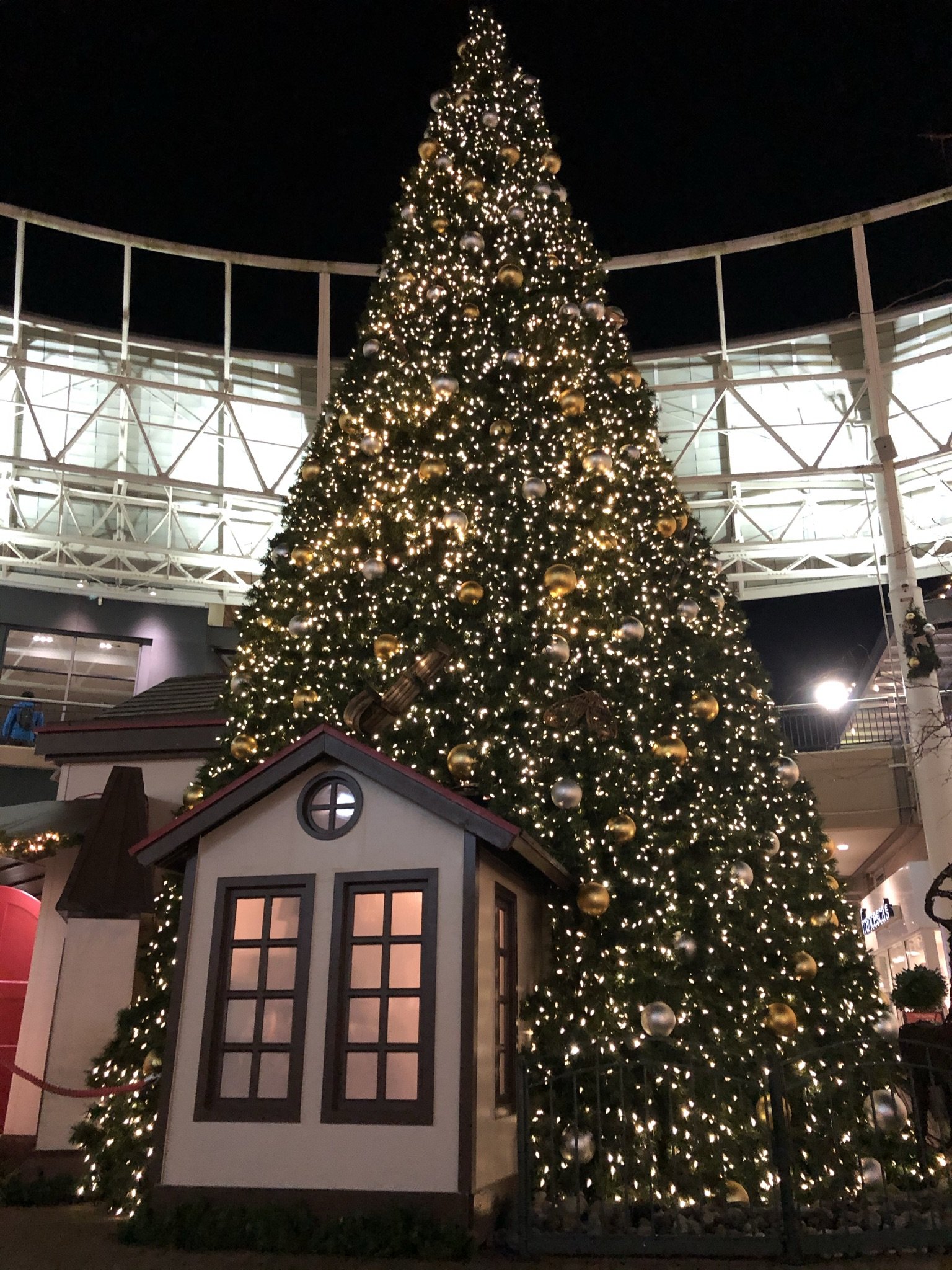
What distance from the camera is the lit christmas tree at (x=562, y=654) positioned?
6121mm

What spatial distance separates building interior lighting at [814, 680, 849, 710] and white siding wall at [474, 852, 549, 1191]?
71.5ft

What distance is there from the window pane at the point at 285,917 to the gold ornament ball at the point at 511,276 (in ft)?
18.6

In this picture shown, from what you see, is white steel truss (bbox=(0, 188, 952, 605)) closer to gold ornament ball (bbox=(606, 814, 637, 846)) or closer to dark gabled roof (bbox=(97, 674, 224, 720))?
dark gabled roof (bbox=(97, 674, 224, 720))

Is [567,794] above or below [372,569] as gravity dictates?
below

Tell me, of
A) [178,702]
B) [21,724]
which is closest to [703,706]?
[178,702]

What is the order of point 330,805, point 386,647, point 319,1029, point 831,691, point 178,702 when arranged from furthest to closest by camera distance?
point 831,691
point 178,702
point 386,647
point 330,805
point 319,1029

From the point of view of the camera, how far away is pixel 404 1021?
6.08 m

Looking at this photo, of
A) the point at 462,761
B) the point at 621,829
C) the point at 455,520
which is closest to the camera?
the point at 621,829

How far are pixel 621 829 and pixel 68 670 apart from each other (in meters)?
20.7

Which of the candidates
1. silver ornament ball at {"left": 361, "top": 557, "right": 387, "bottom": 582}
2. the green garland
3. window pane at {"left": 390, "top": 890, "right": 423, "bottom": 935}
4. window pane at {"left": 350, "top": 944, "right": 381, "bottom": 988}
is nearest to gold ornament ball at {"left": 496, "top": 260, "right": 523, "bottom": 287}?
silver ornament ball at {"left": 361, "top": 557, "right": 387, "bottom": 582}

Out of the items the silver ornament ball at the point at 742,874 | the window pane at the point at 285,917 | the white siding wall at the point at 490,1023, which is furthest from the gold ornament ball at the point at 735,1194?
the window pane at the point at 285,917

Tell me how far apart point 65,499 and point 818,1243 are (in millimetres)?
18178

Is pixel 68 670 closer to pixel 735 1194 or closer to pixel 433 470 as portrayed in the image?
Answer: pixel 433 470

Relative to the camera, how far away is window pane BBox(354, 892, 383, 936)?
6035mm
